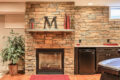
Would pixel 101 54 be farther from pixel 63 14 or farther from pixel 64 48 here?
pixel 63 14

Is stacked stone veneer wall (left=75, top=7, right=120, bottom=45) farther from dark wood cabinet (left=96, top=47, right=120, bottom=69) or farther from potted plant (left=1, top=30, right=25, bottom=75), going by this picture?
potted plant (left=1, top=30, right=25, bottom=75)

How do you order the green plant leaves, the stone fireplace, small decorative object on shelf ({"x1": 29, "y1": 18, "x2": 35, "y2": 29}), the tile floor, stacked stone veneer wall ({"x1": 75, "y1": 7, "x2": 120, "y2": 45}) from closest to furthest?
the tile floor → the green plant leaves → small decorative object on shelf ({"x1": 29, "y1": 18, "x2": 35, "y2": 29}) → the stone fireplace → stacked stone veneer wall ({"x1": 75, "y1": 7, "x2": 120, "y2": 45})

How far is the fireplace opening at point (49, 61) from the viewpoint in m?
4.98

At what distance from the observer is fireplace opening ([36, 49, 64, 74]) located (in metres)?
4.98

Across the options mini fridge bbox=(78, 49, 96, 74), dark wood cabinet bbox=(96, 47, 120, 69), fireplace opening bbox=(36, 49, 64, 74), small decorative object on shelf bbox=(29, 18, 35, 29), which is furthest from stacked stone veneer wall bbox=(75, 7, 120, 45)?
small decorative object on shelf bbox=(29, 18, 35, 29)

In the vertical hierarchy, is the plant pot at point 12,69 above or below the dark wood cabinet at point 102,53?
below

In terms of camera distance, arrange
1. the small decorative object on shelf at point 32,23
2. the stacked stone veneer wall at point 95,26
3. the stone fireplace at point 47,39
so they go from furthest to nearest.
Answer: the stacked stone veneer wall at point 95,26 → the stone fireplace at point 47,39 → the small decorative object on shelf at point 32,23

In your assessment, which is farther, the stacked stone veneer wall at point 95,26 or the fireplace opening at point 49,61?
the stacked stone veneer wall at point 95,26

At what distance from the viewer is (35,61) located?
4961 millimetres

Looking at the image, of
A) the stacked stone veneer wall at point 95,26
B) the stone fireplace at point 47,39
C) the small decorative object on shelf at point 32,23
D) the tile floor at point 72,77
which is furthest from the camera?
the stacked stone veneer wall at point 95,26

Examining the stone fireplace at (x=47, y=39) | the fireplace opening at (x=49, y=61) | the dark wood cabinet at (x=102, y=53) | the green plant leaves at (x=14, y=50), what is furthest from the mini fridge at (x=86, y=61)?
the green plant leaves at (x=14, y=50)

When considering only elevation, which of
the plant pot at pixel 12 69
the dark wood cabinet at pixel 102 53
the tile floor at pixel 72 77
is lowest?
the tile floor at pixel 72 77

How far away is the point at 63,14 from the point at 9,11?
1.76 m

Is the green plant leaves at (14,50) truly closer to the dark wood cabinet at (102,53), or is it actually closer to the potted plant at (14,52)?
the potted plant at (14,52)
